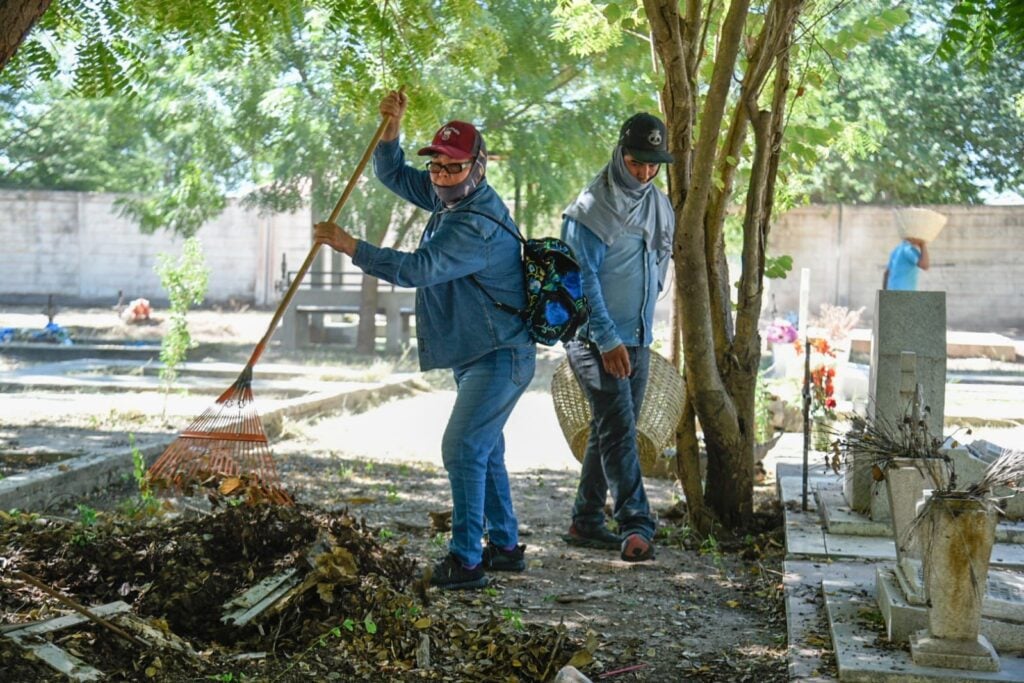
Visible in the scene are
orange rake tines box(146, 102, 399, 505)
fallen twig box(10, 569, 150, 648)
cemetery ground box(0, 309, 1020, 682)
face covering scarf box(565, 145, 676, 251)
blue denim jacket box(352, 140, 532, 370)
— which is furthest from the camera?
face covering scarf box(565, 145, 676, 251)

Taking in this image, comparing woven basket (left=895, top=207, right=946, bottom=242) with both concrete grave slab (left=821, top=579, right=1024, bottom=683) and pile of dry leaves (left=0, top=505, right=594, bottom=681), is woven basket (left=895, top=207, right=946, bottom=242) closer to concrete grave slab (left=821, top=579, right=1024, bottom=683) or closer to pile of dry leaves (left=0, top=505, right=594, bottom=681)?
concrete grave slab (left=821, top=579, right=1024, bottom=683)

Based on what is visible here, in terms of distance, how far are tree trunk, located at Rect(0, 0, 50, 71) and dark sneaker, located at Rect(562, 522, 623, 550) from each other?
396 centimetres

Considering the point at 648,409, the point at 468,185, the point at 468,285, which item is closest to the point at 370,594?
the point at 468,285

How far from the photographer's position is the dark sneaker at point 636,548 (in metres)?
6.27

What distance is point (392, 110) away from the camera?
5.88 meters

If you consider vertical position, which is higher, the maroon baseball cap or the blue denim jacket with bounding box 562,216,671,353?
the maroon baseball cap

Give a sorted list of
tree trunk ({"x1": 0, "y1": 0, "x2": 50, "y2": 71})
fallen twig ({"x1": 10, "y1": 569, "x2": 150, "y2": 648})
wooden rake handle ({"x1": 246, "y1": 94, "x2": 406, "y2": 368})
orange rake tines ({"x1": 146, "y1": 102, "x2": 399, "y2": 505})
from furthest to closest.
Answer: orange rake tines ({"x1": 146, "y1": 102, "x2": 399, "y2": 505}) < wooden rake handle ({"x1": 246, "y1": 94, "x2": 406, "y2": 368}) < fallen twig ({"x1": 10, "y1": 569, "x2": 150, "y2": 648}) < tree trunk ({"x1": 0, "y1": 0, "x2": 50, "y2": 71})

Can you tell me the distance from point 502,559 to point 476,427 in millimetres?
883

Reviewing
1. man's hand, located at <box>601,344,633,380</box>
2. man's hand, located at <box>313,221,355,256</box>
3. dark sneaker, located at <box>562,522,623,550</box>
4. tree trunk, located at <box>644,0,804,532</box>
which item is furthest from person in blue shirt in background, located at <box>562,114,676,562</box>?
man's hand, located at <box>313,221,355,256</box>

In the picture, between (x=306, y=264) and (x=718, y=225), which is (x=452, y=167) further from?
(x=718, y=225)

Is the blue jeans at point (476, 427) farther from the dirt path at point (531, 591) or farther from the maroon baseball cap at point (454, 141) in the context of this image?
the maroon baseball cap at point (454, 141)

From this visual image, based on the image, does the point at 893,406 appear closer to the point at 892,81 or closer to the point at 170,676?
the point at 170,676

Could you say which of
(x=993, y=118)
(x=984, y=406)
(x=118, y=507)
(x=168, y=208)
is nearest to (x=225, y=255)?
(x=168, y=208)

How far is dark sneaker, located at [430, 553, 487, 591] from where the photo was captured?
18.0 feet
